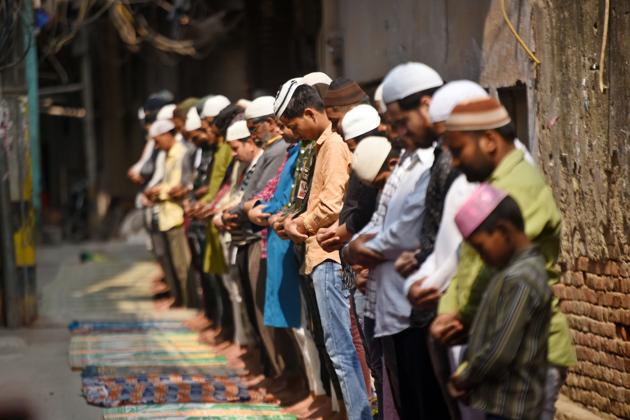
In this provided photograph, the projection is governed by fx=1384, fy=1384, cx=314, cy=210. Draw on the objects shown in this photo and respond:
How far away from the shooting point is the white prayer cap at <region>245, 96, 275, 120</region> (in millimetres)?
10344

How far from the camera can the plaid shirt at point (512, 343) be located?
484 centimetres

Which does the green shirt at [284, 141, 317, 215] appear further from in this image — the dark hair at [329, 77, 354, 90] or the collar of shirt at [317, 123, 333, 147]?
the dark hair at [329, 77, 354, 90]

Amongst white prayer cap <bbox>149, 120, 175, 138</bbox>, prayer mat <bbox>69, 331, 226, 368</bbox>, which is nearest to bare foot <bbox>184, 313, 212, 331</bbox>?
prayer mat <bbox>69, 331, 226, 368</bbox>

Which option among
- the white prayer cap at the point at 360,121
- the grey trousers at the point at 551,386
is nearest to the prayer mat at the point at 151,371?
the white prayer cap at the point at 360,121

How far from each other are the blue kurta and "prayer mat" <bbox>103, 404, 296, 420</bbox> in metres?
0.62

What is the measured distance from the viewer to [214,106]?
12641 millimetres

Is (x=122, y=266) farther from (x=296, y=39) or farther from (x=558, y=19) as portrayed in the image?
(x=558, y=19)

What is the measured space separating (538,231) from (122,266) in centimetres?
1820

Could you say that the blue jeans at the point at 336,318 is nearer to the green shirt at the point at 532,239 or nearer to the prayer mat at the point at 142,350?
the green shirt at the point at 532,239

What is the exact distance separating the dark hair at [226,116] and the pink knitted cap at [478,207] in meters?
6.98

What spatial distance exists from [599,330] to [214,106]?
5511 millimetres

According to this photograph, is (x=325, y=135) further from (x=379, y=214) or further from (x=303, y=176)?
(x=379, y=214)

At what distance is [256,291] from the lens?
10250 millimetres

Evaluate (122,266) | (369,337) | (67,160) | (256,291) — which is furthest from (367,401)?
(67,160)
